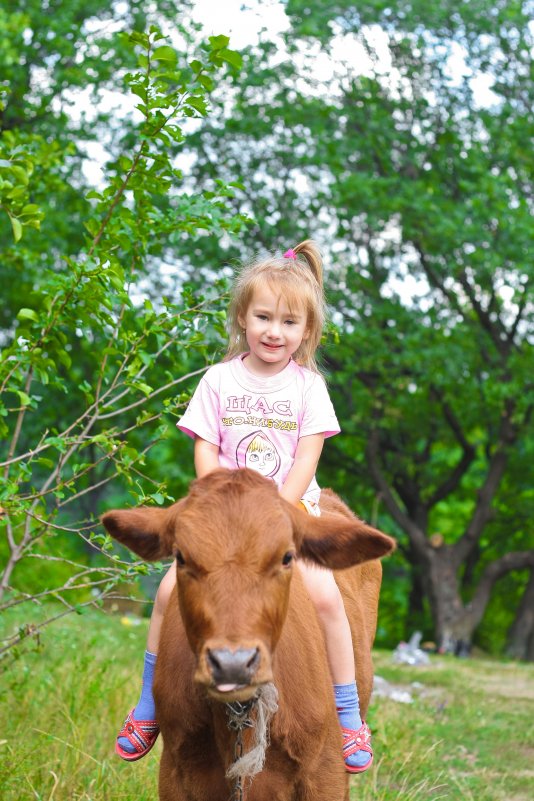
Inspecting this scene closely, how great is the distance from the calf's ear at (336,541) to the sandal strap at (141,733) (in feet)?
3.46

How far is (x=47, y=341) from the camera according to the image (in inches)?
186

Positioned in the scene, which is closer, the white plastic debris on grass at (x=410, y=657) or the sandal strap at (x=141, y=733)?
the sandal strap at (x=141, y=733)

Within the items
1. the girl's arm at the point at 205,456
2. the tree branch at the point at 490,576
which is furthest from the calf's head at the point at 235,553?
the tree branch at the point at 490,576

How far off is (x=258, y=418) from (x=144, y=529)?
0.89 metres

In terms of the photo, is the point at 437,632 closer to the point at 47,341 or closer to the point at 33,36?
the point at 33,36

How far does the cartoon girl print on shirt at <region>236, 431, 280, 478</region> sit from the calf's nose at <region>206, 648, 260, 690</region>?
139 cm

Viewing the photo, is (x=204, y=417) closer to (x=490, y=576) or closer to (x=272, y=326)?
(x=272, y=326)

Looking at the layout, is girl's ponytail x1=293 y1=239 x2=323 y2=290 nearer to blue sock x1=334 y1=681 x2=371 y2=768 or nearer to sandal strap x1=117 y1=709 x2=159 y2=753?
blue sock x1=334 y1=681 x2=371 y2=768

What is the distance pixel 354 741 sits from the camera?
3918 mm

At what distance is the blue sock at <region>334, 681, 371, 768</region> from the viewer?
390 cm

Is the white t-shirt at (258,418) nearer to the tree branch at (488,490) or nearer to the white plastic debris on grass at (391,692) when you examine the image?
the white plastic debris on grass at (391,692)

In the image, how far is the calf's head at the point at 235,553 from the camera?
2709mm

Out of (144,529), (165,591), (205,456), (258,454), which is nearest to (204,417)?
(205,456)

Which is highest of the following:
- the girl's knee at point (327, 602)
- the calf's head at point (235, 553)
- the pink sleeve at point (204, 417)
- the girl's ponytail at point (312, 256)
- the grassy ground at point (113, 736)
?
the girl's ponytail at point (312, 256)
